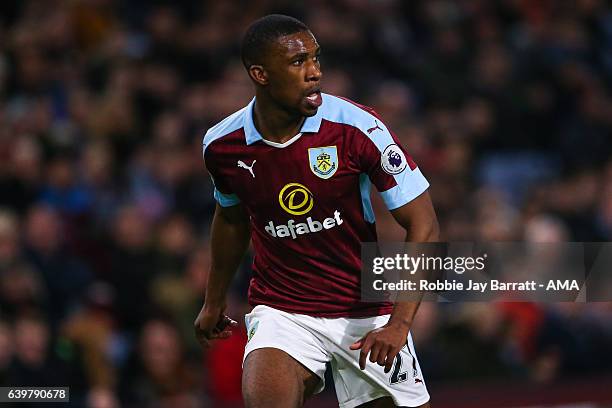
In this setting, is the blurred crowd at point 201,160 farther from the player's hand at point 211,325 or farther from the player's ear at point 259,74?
the player's ear at point 259,74

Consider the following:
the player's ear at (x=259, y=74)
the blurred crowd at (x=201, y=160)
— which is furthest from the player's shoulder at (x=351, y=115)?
the blurred crowd at (x=201, y=160)

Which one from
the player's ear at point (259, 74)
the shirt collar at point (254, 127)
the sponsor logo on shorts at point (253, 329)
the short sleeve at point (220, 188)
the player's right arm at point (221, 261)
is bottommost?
the sponsor logo on shorts at point (253, 329)

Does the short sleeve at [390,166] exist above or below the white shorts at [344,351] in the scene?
above

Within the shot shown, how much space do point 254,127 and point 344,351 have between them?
104cm

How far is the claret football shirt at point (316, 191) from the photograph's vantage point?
5.23 meters

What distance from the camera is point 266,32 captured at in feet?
16.8

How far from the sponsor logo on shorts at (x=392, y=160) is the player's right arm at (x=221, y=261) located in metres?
0.79

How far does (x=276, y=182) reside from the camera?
5.29m

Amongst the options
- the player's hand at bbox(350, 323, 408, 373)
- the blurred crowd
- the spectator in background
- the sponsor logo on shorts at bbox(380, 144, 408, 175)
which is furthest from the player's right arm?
the spectator in background

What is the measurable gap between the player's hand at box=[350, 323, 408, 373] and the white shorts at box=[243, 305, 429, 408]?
375mm

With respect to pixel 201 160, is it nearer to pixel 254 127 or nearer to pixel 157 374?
pixel 157 374

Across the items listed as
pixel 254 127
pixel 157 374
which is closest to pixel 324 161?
pixel 254 127

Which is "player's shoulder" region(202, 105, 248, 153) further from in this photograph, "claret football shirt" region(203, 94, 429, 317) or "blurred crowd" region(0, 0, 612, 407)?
"blurred crowd" region(0, 0, 612, 407)

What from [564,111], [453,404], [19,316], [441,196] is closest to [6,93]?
[19,316]
